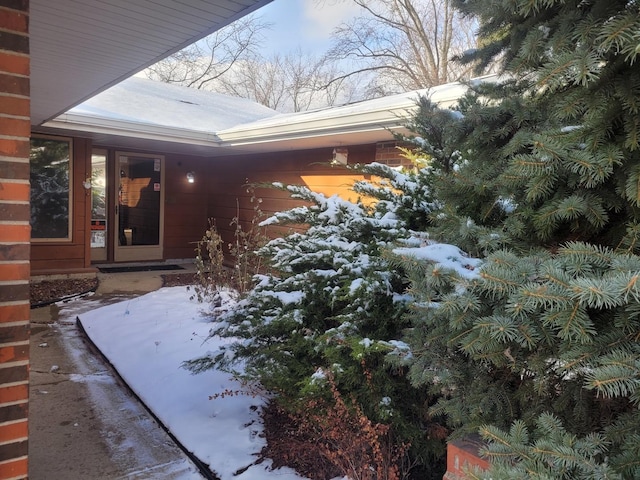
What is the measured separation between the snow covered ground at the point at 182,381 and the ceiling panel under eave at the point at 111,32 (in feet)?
8.77

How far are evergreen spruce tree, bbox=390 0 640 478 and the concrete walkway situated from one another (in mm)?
2075

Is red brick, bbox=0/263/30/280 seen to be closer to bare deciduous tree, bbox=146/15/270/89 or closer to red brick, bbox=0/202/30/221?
red brick, bbox=0/202/30/221

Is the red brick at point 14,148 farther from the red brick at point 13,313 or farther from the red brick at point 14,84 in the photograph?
the red brick at point 13,313

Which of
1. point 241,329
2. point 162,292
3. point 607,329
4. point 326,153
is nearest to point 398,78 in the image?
point 326,153

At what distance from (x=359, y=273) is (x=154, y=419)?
7.19ft

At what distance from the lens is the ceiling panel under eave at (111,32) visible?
2885mm

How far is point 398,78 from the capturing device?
60.8 feet

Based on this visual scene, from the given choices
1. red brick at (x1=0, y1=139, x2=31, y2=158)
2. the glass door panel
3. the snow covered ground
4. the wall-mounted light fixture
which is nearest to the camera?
red brick at (x1=0, y1=139, x2=31, y2=158)

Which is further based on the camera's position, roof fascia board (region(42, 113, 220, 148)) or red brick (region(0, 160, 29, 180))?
roof fascia board (region(42, 113, 220, 148))

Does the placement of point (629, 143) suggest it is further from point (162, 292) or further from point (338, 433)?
point (162, 292)

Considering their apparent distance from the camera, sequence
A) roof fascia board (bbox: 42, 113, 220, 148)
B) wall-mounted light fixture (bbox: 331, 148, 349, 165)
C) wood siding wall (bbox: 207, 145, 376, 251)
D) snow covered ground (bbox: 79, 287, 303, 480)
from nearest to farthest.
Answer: snow covered ground (bbox: 79, 287, 303, 480) < roof fascia board (bbox: 42, 113, 220, 148) < wall-mounted light fixture (bbox: 331, 148, 349, 165) < wood siding wall (bbox: 207, 145, 376, 251)

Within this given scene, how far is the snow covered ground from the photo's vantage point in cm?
306

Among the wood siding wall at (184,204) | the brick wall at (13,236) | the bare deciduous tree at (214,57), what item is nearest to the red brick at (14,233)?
the brick wall at (13,236)

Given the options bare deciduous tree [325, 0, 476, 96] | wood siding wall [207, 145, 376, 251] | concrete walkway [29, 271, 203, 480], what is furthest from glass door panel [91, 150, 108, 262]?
bare deciduous tree [325, 0, 476, 96]
